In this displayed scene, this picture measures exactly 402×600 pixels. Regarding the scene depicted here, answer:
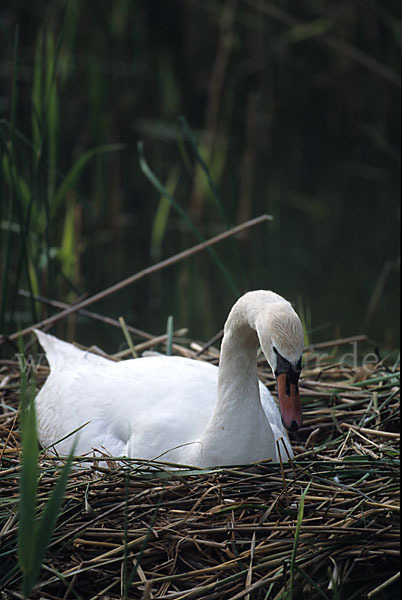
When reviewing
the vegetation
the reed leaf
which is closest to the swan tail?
the vegetation

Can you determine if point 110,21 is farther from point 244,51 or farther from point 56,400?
point 56,400

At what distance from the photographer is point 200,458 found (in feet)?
9.75

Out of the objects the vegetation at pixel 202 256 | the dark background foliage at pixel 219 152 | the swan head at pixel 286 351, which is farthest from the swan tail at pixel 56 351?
the swan head at pixel 286 351

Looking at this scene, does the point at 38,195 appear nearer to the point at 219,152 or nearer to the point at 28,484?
the point at 219,152

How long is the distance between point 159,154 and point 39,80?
5024mm

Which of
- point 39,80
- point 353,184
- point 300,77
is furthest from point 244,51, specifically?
point 39,80

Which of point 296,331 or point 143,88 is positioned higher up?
point 143,88

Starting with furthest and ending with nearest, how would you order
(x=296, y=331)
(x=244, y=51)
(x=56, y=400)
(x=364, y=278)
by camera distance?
(x=244, y=51) → (x=364, y=278) → (x=56, y=400) → (x=296, y=331)

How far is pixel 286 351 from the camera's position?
267 centimetres

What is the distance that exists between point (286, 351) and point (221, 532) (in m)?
0.58

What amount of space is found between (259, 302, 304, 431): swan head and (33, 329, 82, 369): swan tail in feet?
4.74

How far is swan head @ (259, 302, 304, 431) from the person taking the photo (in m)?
2.67

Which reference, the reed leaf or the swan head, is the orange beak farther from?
the reed leaf

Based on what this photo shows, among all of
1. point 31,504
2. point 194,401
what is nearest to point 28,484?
point 31,504
